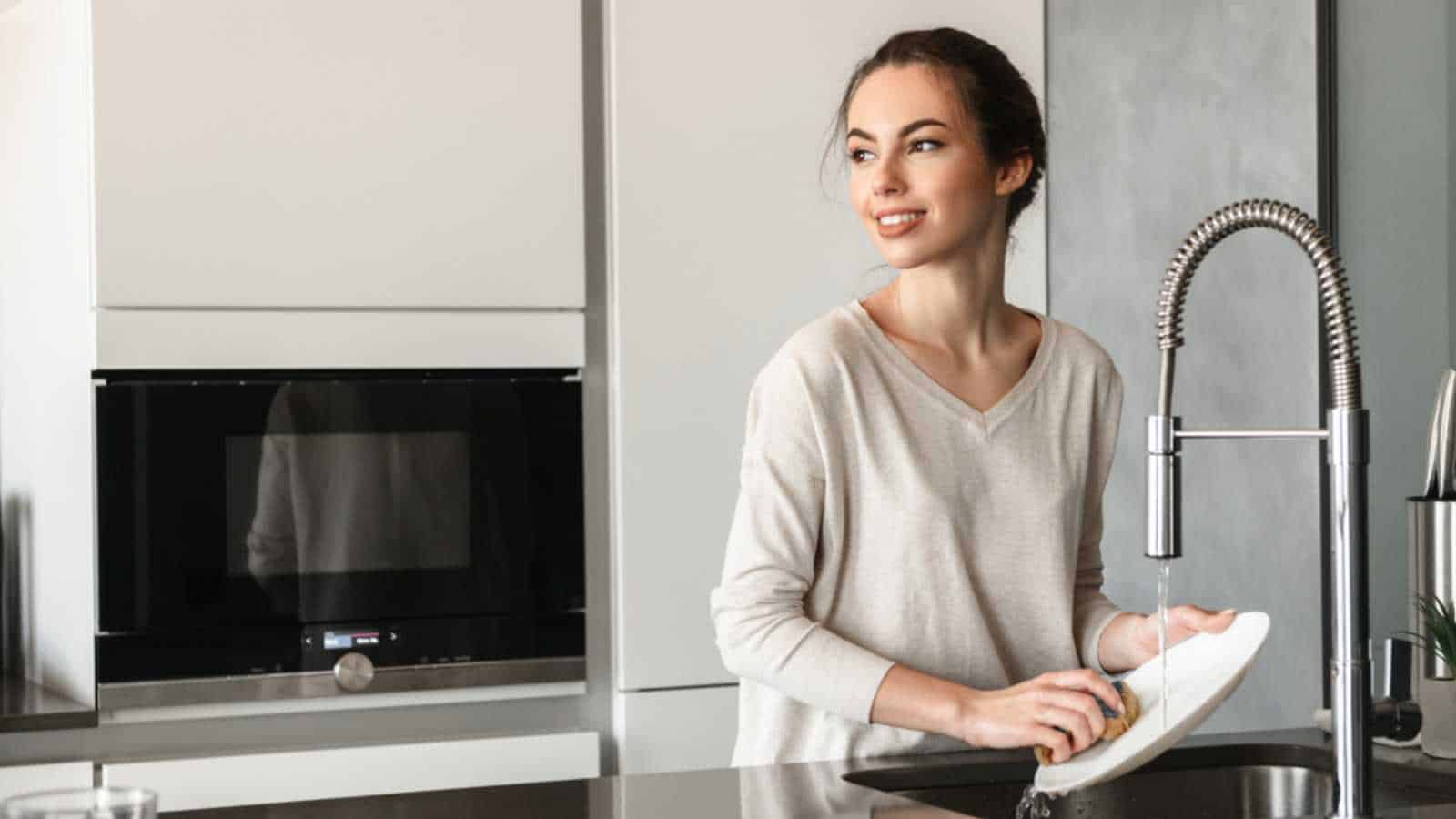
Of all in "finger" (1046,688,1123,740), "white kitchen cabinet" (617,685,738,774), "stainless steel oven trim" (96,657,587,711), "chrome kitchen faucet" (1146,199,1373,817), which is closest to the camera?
"chrome kitchen faucet" (1146,199,1373,817)

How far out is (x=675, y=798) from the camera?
1.19 metres

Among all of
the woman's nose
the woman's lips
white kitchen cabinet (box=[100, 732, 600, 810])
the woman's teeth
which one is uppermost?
the woman's nose

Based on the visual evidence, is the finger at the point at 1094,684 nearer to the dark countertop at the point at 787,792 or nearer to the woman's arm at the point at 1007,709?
the woman's arm at the point at 1007,709

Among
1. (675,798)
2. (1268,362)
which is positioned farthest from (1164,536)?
(1268,362)

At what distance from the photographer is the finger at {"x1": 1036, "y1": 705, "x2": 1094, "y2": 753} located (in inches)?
47.7

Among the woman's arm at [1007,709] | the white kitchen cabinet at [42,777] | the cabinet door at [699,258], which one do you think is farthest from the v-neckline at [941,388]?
the white kitchen cabinet at [42,777]

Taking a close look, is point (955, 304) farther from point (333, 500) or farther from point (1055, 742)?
point (333, 500)

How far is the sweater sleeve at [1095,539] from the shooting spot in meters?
1.56

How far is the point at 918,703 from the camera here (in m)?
1.34

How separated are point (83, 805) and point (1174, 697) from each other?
736 mm

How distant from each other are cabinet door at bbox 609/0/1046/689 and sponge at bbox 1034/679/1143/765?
50.1 inches

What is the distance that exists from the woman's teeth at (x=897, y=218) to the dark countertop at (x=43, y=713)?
51.1 inches

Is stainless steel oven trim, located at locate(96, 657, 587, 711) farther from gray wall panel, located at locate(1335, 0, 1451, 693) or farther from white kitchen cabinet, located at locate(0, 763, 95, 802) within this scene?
gray wall panel, located at locate(1335, 0, 1451, 693)

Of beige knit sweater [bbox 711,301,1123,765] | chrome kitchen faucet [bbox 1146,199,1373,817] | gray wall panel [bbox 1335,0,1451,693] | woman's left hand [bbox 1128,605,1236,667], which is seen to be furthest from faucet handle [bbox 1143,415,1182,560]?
gray wall panel [bbox 1335,0,1451,693]
